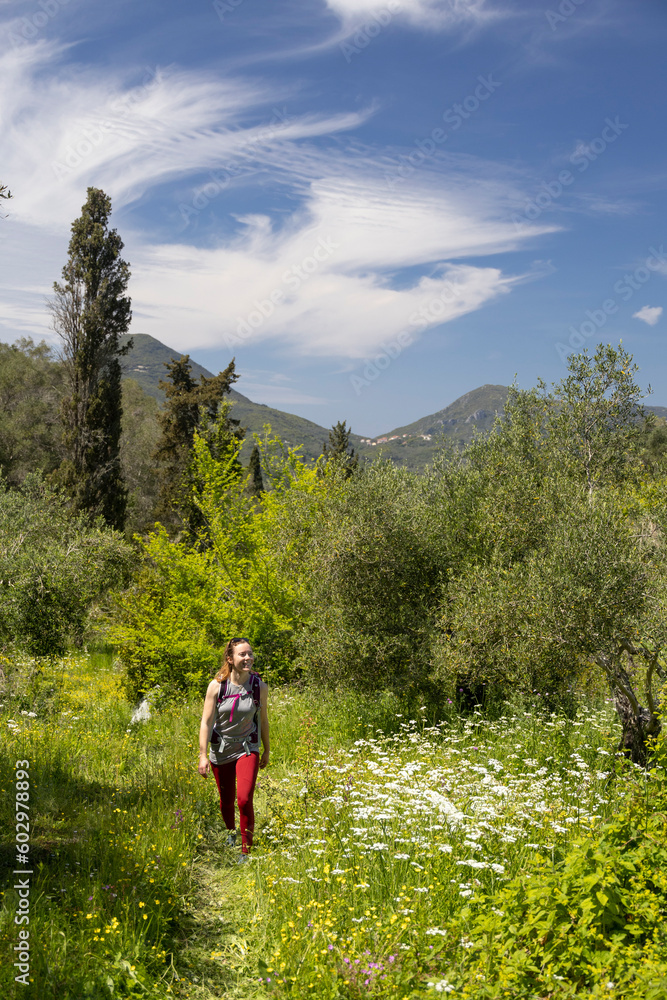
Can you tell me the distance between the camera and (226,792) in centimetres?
641

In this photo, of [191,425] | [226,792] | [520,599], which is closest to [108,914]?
[226,792]

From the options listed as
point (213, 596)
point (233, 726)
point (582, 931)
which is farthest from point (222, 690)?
point (213, 596)

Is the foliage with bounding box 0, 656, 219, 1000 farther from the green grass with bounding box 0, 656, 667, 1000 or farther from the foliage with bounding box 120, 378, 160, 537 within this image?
the foliage with bounding box 120, 378, 160, 537

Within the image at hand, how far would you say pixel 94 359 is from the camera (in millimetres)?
28891

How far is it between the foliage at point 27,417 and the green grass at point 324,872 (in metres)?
34.0

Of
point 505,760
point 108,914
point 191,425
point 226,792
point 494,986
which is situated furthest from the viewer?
point 191,425

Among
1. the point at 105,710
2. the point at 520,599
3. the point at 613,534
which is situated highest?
the point at 613,534

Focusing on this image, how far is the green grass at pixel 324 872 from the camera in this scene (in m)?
3.73

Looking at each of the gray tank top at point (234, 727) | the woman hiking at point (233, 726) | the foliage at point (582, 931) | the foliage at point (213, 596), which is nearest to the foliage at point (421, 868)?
the foliage at point (582, 931)

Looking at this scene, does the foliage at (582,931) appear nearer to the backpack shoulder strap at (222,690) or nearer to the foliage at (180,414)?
the backpack shoulder strap at (222,690)

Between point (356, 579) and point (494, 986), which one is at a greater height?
point (356, 579)

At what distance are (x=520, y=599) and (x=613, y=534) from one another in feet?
5.32

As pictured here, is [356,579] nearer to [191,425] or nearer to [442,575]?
[442,575]

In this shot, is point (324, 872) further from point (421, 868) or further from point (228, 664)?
point (228, 664)
